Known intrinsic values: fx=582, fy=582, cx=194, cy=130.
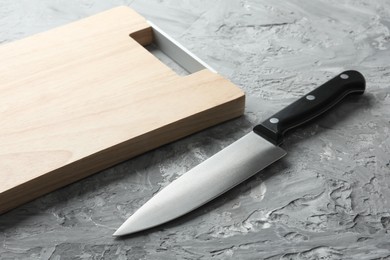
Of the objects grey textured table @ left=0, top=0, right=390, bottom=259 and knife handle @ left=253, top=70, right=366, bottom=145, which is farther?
knife handle @ left=253, top=70, right=366, bottom=145

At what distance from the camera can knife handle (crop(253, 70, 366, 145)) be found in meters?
0.90

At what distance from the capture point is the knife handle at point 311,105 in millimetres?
901

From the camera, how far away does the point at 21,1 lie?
4.39ft

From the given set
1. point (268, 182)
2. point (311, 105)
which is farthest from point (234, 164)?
point (311, 105)

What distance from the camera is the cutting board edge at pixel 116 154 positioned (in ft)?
2.73

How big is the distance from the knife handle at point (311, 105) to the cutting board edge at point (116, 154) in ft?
0.27

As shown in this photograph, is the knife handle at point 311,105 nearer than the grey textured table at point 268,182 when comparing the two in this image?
No

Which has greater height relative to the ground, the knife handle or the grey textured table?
the knife handle

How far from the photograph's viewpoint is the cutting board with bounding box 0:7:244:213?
0.86 meters

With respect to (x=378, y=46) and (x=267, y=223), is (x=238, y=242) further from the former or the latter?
(x=378, y=46)

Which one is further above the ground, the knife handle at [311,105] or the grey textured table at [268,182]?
the knife handle at [311,105]

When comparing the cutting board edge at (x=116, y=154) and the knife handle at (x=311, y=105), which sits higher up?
the knife handle at (x=311, y=105)

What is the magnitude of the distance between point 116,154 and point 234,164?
18 cm

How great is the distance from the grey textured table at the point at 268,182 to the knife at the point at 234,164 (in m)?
0.02
